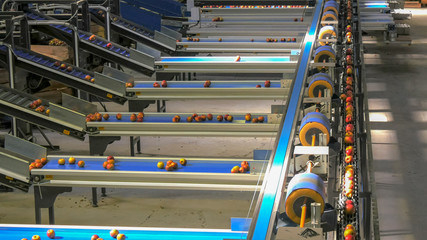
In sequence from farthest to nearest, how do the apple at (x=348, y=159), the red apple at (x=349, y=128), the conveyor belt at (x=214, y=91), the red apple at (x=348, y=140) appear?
the conveyor belt at (x=214, y=91) → the red apple at (x=349, y=128) → the red apple at (x=348, y=140) → the apple at (x=348, y=159)

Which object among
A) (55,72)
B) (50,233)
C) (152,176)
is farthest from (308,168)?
(55,72)

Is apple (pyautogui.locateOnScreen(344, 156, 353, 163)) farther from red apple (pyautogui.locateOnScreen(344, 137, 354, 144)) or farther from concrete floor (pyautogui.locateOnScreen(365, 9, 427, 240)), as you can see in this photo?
concrete floor (pyautogui.locateOnScreen(365, 9, 427, 240))

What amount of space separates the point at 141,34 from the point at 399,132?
16.5 ft

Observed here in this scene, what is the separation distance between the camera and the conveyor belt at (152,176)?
689 cm

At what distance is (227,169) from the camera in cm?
710

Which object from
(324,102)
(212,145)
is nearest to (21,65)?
(212,145)

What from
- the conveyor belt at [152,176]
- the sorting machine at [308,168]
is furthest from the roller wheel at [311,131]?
the conveyor belt at [152,176]

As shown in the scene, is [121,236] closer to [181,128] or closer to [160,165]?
[160,165]

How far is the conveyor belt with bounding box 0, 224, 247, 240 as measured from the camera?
5.43m

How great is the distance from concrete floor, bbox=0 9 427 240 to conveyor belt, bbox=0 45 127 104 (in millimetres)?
1066

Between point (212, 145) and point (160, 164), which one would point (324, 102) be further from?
point (212, 145)

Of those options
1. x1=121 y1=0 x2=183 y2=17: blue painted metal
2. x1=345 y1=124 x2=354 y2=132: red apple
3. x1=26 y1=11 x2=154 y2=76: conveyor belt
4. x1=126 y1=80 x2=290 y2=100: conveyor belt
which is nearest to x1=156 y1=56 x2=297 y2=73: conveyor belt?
x1=26 y1=11 x2=154 y2=76: conveyor belt

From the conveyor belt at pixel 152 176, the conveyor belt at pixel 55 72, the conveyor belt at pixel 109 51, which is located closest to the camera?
the conveyor belt at pixel 152 176

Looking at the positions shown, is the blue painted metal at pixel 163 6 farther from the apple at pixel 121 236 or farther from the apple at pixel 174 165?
the apple at pixel 121 236
